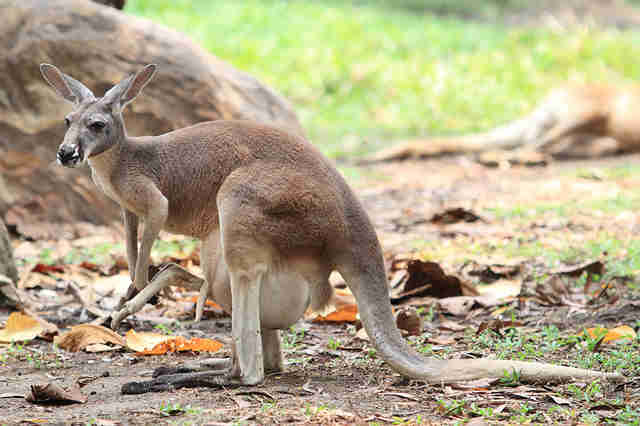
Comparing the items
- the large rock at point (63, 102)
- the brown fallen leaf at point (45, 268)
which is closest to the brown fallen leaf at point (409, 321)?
the brown fallen leaf at point (45, 268)

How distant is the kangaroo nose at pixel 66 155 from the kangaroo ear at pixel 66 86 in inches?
11.7

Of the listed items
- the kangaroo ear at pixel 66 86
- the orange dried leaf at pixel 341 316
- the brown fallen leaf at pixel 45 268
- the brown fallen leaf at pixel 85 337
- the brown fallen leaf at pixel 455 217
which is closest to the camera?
the kangaroo ear at pixel 66 86

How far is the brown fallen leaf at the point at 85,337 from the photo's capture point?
11.3 ft

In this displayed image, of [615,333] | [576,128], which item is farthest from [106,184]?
[576,128]

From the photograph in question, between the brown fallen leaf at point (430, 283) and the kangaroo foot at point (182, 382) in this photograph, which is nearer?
the kangaroo foot at point (182, 382)

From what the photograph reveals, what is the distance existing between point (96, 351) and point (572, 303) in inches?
83.8

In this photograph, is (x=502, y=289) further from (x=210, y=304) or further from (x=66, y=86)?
(x=66, y=86)

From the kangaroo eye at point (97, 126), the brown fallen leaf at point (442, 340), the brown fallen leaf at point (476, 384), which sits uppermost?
the kangaroo eye at point (97, 126)

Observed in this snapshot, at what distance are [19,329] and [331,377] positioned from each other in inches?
53.9

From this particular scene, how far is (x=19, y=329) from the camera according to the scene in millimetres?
3539

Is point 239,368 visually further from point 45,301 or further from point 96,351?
point 45,301

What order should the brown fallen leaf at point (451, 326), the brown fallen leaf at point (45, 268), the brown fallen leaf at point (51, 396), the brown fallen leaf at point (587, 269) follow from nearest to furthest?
the brown fallen leaf at point (51, 396) < the brown fallen leaf at point (451, 326) < the brown fallen leaf at point (587, 269) < the brown fallen leaf at point (45, 268)

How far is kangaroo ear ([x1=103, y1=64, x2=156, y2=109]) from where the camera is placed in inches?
117

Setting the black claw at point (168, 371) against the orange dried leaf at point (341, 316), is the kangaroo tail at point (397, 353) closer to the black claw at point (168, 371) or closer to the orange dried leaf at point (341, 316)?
the black claw at point (168, 371)
